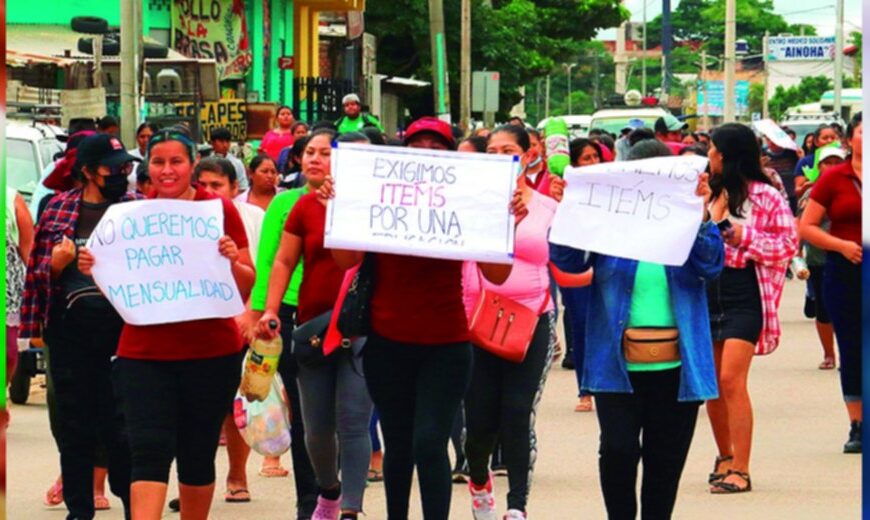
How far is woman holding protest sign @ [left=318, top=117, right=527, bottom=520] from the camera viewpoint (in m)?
7.35

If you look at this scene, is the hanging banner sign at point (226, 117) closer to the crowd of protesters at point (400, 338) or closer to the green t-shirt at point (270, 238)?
the crowd of protesters at point (400, 338)

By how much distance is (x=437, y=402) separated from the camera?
7.37 m

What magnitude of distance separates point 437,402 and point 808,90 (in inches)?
5186

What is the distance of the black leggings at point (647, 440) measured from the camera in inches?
291

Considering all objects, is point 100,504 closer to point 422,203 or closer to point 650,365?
point 422,203

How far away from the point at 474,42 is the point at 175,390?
43.3 metres

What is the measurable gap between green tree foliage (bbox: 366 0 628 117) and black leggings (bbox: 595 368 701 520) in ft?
128

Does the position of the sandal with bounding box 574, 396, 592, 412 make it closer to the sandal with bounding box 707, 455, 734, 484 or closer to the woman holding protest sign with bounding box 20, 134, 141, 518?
the sandal with bounding box 707, 455, 734, 484

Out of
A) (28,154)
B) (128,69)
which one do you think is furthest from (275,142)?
(28,154)

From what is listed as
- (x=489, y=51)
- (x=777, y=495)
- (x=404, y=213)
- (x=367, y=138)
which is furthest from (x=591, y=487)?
(x=489, y=51)

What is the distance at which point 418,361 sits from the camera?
24.2ft

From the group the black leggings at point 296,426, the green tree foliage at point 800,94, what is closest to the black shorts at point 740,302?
the black leggings at point 296,426

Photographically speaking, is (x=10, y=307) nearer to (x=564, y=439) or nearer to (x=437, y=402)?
(x=437, y=402)

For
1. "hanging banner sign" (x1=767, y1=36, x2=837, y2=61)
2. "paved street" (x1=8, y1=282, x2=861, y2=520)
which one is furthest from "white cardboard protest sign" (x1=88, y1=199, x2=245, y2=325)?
"hanging banner sign" (x1=767, y1=36, x2=837, y2=61)
